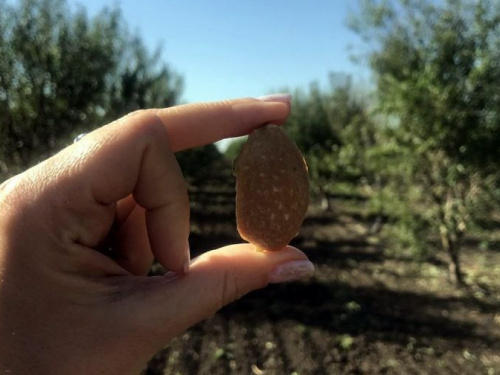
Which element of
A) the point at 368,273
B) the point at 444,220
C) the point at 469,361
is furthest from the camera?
the point at 368,273

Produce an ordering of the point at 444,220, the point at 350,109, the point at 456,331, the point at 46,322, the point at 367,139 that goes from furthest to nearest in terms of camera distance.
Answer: the point at 350,109
the point at 367,139
the point at 444,220
the point at 456,331
the point at 46,322

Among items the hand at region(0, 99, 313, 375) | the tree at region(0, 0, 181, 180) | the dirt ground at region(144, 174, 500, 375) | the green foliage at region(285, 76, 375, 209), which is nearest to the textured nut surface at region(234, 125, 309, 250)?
the hand at region(0, 99, 313, 375)

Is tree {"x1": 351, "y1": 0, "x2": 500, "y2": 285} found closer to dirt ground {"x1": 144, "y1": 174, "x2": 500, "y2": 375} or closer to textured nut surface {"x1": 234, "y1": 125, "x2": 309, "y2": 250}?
dirt ground {"x1": 144, "y1": 174, "x2": 500, "y2": 375}

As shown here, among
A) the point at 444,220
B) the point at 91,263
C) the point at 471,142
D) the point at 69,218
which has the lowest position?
the point at 444,220

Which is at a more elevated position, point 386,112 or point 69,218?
point 69,218

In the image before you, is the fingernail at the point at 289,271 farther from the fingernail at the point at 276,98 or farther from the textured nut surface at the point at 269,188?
the fingernail at the point at 276,98

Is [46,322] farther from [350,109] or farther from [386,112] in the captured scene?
[350,109]

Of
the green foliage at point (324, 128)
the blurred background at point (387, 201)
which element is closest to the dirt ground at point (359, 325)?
the blurred background at point (387, 201)

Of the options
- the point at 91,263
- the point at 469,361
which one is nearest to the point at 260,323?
the point at 469,361
